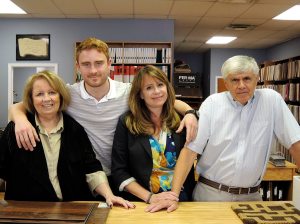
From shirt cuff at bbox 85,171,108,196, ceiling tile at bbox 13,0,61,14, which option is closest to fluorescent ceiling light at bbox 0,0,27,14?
ceiling tile at bbox 13,0,61,14

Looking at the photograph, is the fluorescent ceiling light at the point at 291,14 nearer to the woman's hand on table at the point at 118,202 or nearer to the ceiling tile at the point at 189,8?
the ceiling tile at the point at 189,8

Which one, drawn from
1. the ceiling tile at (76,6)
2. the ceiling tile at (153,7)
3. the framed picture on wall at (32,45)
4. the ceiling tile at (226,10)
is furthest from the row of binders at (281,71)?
the framed picture on wall at (32,45)

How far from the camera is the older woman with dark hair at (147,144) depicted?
1763mm

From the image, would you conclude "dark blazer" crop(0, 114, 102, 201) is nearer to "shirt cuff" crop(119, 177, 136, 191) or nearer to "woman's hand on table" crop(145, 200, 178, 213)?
"shirt cuff" crop(119, 177, 136, 191)

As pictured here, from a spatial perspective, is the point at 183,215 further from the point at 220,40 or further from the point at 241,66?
the point at 220,40

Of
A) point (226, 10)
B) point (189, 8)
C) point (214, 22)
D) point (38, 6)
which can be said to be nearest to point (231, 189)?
point (189, 8)

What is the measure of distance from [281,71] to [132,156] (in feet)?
20.5

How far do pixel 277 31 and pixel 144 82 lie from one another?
6.43 m

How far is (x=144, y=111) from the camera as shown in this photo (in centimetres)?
189

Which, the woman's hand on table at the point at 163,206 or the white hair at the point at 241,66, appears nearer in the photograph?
the woman's hand on table at the point at 163,206

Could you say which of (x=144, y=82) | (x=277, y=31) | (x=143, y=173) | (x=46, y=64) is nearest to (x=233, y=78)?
(x=144, y=82)

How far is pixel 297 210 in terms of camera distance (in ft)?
4.79

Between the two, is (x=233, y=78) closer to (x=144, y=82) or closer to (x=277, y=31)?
(x=144, y=82)

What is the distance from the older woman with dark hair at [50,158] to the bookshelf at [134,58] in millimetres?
4068
